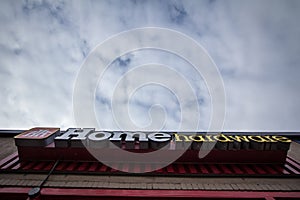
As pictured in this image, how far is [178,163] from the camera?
8.15 meters

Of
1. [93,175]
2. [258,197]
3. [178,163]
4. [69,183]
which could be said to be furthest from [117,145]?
[258,197]

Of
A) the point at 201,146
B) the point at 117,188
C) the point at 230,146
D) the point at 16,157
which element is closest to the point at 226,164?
the point at 230,146

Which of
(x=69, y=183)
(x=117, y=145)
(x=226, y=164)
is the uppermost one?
(x=117, y=145)

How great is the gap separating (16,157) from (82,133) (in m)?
3.71

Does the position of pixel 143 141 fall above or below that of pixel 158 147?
above

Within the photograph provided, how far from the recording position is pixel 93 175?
286 inches

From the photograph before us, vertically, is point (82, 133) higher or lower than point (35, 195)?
higher

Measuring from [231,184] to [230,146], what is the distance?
1898 millimetres

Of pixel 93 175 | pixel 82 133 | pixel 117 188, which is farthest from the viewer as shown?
pixel 82 133

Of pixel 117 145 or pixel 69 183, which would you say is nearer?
pixel 69 183

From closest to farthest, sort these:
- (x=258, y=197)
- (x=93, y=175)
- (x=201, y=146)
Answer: (x=258, y=197), (x=93, y=175), (x=201, y=146)

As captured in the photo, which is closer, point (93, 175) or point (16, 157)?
point (93, 175)

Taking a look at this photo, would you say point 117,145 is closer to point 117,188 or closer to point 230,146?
point 117,188

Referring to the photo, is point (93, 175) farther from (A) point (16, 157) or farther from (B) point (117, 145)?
(A) point (16, 157)
